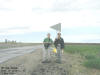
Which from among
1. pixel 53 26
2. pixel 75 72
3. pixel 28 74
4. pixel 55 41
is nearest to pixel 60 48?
pixel 55 41

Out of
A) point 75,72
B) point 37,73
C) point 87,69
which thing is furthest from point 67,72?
point 87,69

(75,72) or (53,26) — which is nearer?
(75,72)

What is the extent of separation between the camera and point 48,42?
15641 mm

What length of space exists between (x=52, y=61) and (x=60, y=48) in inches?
35.0

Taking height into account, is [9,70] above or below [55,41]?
below

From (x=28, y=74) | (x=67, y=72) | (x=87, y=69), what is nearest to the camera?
(x=28, y=74)

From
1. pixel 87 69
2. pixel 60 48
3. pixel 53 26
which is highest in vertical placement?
pixel 53 26

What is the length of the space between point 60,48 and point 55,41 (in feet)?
1.80

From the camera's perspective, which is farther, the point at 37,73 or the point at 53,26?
the point at 53,26

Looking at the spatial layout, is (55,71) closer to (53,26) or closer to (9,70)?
(9,70)

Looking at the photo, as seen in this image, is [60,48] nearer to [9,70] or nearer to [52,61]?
[52,61]

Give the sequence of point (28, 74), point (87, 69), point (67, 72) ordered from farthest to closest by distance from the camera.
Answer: point (87, 69), point (67, 72), point (28, 74)

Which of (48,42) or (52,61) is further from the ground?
(48,42)

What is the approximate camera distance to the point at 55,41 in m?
15.8
